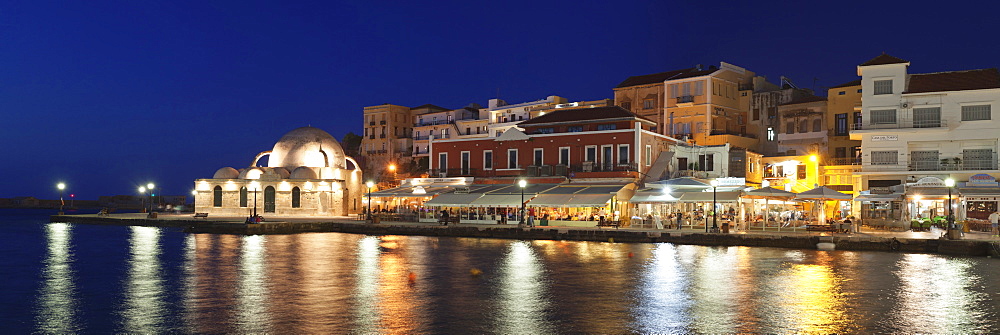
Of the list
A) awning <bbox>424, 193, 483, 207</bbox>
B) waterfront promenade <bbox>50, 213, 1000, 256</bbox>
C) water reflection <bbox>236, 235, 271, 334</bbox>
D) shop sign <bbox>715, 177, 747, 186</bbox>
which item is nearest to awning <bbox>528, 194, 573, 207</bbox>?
waterfront promenade <bbox>50, 213, 1000, 256</bbox>

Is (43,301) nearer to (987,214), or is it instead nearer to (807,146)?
(987,214)

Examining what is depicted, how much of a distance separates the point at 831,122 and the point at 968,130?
12.7 meters

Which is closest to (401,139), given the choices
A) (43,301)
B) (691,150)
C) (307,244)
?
(691,150)

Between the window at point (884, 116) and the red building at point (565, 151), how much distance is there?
38.0ft

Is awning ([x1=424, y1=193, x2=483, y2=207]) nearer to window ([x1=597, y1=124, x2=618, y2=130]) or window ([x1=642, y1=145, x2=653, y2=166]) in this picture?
window ([x1=597, y1=124, x2=618, y2=130])

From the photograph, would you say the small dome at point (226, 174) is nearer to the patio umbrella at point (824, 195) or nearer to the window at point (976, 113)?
the patio umbrella at point (824, 195)

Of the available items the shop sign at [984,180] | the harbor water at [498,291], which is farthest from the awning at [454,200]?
the shop sign at [984,180]

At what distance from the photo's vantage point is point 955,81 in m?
41.7

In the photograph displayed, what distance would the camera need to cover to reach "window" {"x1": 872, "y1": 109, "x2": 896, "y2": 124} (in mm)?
42531

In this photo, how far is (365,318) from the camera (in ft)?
46.2

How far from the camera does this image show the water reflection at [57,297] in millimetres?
13789

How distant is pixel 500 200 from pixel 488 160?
7.54 metres

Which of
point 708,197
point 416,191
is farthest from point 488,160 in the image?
point 708,197

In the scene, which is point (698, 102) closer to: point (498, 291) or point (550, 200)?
point (550, 200)
